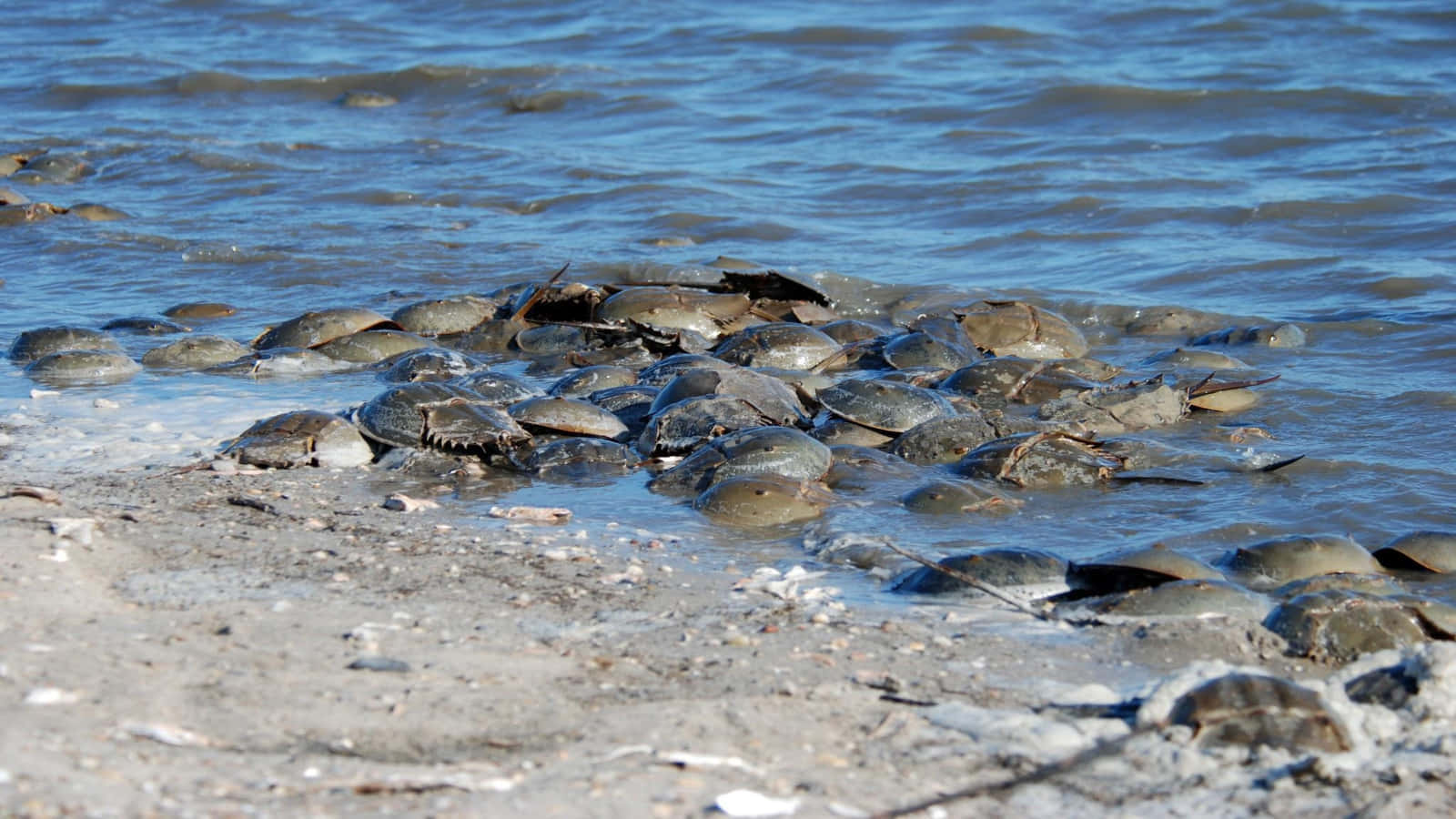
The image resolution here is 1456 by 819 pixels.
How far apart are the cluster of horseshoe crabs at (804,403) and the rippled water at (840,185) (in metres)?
0.16

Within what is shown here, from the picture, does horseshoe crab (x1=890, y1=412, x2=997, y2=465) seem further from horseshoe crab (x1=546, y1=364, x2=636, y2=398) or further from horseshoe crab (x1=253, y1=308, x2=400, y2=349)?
horseshoe crab (x1=253, y1=308, x2=400, y2=349)

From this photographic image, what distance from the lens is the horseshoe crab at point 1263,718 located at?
89.6 inches

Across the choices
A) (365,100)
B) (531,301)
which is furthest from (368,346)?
(365,100)

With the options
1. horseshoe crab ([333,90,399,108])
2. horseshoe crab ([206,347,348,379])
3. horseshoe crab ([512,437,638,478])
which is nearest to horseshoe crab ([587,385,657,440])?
horseshoe crab ([512,437,638,478])

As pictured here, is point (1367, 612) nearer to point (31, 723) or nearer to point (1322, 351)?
point (31, 723)

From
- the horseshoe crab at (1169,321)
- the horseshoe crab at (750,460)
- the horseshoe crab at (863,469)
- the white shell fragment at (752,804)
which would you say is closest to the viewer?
the white shell fragment at (752,804)

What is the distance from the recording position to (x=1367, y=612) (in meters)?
2.82

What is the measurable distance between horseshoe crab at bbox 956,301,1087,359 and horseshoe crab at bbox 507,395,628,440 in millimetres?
1778

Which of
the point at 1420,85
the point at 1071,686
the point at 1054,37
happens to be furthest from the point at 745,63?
the point at 1071,686

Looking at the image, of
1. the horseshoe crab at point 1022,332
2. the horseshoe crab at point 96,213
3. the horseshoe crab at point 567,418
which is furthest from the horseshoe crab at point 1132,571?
the horseshoe crab at point 96,213

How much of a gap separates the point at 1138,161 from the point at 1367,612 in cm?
→ 651

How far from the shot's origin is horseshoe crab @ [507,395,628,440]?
169 inches

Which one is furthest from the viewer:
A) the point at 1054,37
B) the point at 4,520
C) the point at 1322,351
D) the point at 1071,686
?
the point at 1054,37

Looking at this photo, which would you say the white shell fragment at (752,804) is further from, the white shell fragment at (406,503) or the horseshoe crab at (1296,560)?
the white shell fragment at (406,503)
